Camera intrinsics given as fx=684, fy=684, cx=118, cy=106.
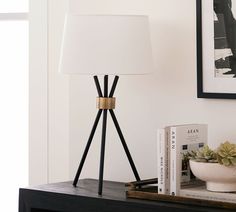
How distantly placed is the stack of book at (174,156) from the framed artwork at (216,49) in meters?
0.24

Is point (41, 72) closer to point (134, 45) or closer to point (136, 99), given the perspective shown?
point (136, 99)

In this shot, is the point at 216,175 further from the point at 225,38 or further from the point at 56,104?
the point at 56,104

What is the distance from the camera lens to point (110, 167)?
2570 mm

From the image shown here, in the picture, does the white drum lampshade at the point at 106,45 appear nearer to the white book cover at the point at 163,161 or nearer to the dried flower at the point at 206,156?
the white book cover at the point at 163,161

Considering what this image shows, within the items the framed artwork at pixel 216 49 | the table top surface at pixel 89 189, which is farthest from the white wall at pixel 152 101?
the table top surface at pixel 89 189

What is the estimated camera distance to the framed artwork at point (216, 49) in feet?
7.36

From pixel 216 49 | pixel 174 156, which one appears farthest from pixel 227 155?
pixel 216 49

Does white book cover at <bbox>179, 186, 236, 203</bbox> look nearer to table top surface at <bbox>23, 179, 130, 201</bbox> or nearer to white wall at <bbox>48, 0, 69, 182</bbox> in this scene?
table top surface at <bbox>23, 179, 130, 201</bbox>

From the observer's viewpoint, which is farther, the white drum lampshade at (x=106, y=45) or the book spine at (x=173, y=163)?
the white drum lampshade at (x=106, y=45)

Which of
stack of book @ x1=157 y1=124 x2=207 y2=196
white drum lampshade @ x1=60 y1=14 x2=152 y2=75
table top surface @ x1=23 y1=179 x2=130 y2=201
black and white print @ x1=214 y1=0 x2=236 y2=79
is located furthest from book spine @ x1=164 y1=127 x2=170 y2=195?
black and white print @ x1=214 y1=0 x2=236 y2=79

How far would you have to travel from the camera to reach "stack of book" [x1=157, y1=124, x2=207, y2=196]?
2.04 metres

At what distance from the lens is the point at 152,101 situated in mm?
2453

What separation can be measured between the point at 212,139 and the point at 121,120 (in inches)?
15.0

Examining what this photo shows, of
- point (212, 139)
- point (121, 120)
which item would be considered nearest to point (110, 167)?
point (121, 120)
